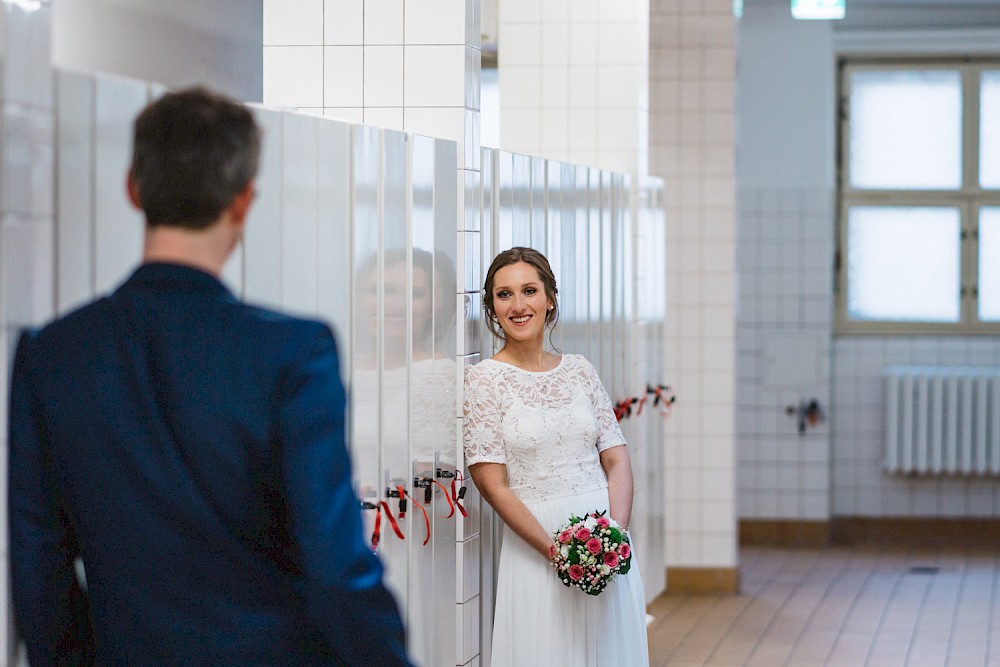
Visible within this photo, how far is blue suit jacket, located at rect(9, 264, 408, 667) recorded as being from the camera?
1623mm

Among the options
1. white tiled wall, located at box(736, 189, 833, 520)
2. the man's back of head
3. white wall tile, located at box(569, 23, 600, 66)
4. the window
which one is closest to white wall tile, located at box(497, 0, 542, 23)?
white wall tile, located at box(569, 23, 600, 66)

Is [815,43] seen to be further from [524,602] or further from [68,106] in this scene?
[68,106]

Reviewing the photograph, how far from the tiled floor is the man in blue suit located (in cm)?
416

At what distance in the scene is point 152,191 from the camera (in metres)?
1.65

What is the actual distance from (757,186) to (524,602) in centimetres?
539

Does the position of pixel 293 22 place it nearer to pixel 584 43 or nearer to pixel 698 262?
pixel 584 43

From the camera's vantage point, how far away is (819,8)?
662 centimetres

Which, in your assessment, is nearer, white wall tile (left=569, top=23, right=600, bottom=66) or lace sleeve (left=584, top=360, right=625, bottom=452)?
lace sleeve (left=584, top=360, right=625, bottom=452)

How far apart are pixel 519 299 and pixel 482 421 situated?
35 cm

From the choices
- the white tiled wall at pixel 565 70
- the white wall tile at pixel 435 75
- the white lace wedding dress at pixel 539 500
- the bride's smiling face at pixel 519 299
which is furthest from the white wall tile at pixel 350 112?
the white tiled wall at pixel 565 70

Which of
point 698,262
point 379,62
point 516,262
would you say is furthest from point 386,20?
point 698,262

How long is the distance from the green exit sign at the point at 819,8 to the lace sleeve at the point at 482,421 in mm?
3752

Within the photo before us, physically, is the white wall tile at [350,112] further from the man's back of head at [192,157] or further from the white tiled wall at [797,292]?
the white tiled wall at [797,292]

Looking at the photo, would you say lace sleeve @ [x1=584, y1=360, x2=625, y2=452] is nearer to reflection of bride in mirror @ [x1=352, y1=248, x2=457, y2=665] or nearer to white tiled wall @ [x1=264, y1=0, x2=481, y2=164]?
reflection of bride in mirror @ [x1=352, y1=248, x2=457, y2=665]
